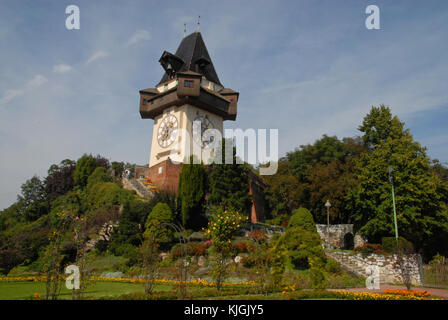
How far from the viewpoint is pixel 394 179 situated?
20938mm

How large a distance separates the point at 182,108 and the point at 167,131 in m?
2.68

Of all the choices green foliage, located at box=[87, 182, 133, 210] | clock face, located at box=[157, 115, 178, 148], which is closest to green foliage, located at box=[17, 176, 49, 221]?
green foliage, located at box=[87, 182, 133, 210]

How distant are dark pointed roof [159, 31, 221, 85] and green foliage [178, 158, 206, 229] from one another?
13.5 m

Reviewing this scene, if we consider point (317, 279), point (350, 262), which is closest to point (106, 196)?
point (350, 262)

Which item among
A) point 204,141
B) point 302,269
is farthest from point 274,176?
point 302,269

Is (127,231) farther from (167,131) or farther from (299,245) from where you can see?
(167,131)

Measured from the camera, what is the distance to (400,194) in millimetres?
20750

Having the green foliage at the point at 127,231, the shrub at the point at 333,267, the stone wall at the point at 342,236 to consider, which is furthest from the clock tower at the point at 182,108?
the shrub at the point at 333,267

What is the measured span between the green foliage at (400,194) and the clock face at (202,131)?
1446 centimetres

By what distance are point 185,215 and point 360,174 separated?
11.8m

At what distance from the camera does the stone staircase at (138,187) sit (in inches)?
1134

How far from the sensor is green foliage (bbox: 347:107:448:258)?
805 inches

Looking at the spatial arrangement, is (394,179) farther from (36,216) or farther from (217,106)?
(36,216)

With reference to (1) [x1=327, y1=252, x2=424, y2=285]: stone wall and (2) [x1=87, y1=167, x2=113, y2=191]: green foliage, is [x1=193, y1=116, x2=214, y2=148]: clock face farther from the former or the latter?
(1) [x1=327, y1=252, x2=424, y2=285]: stone wall
